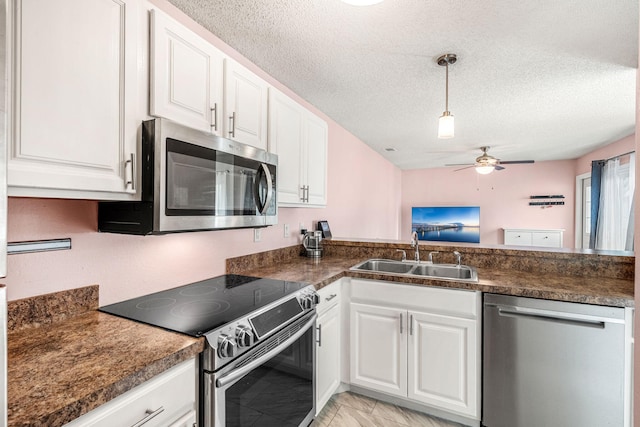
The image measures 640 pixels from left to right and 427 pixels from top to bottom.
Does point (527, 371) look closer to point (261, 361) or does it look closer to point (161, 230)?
point (261, 361)

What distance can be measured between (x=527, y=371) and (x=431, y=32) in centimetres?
197

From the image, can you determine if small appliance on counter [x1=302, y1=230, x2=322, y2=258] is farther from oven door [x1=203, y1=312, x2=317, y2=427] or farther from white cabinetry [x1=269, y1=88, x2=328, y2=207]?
oven door [x1=203, y1=312, x2=317, y2=427]

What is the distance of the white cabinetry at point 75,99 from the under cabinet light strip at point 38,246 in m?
0.32

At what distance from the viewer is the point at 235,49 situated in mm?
2021

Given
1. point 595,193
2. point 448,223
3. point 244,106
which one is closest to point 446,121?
point 244,106

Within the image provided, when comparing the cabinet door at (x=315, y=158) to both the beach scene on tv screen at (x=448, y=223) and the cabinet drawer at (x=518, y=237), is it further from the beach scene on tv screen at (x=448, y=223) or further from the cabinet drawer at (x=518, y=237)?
the cabinet drawer at (x=518, y=237)

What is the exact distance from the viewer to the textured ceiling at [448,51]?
161 cm

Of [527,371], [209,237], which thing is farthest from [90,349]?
[527,371]

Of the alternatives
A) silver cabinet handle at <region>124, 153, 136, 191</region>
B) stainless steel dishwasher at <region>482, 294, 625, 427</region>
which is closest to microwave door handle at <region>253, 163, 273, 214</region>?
silver cabinet handle at <region>124, 153, 136, 191</region>

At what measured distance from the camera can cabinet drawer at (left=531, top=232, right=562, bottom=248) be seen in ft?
19.2

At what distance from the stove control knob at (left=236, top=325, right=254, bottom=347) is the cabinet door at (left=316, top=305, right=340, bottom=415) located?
69 cm

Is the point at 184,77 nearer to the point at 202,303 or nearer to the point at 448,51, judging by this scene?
the point at 202,303

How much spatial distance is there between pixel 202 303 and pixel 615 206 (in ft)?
17.6

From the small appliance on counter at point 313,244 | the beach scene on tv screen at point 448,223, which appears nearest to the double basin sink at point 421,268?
the small appliance on counter at point 313,244
